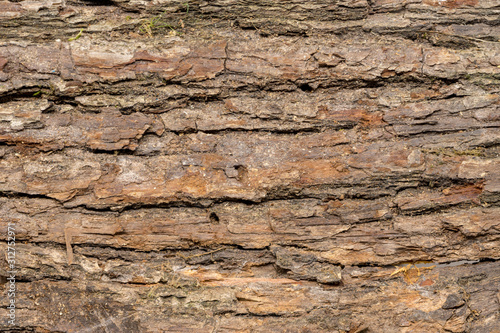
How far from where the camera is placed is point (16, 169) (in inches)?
120

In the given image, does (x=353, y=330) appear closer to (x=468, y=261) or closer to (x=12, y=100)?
(x=468, y=261)

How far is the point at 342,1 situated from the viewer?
321 centimetres

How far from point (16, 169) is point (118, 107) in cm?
92

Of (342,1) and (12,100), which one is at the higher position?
(342,1)

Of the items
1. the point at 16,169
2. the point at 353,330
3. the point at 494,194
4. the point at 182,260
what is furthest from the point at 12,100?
the point at 494,194

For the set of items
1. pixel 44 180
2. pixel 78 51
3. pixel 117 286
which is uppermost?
pixel 78 51

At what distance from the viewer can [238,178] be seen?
3.06 meters

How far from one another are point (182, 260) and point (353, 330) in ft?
4.66

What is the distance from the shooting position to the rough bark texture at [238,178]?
301 centimetres

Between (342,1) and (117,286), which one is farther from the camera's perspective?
(342,1)

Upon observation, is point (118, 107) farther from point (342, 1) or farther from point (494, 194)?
point (494, 194)

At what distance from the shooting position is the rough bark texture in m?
3.01

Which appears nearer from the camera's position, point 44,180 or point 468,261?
point 44,180

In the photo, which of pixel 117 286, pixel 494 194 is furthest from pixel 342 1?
pixel 117 286
